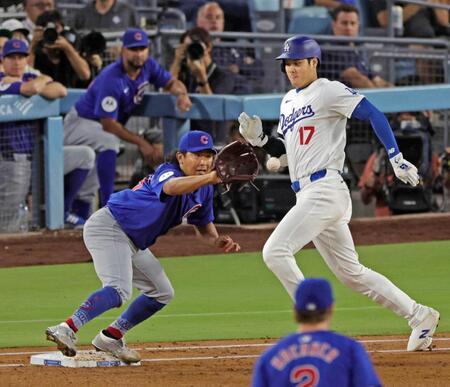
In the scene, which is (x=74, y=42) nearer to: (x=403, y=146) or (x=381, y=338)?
(x=403, y=146)

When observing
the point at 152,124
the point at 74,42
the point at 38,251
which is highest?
the point at 74,42

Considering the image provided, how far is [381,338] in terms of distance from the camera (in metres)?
9.34

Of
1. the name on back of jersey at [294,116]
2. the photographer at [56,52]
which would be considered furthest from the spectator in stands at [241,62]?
the name on back of jersey at [294,116]

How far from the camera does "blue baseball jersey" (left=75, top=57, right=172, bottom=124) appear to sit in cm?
1491

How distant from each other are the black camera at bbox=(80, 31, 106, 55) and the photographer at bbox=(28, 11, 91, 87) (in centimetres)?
13

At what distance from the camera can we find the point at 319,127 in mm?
8484

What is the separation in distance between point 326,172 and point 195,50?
7.32 metres

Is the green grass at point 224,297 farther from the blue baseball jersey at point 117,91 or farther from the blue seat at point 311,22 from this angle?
the blue seat at point 311,22

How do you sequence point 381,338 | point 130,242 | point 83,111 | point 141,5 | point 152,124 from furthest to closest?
1. point 141,5
2. point 152,124
3. point 83,111
4. point 381,338
5. point 130,242

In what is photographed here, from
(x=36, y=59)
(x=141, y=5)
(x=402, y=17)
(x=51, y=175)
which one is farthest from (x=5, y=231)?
(x=402, y=17)

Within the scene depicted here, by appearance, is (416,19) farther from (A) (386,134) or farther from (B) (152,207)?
(B) (152,207)

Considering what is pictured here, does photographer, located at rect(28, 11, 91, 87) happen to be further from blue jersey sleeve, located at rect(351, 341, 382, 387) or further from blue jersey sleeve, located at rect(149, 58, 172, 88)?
blue jersey sleeve, located at rect(351, 341, 382, 387)

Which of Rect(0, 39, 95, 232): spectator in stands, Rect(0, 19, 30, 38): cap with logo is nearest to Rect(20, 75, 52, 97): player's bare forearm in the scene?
Rect(0, 39, 95, 232): spectator in stands

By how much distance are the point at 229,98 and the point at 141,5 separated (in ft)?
11.2
